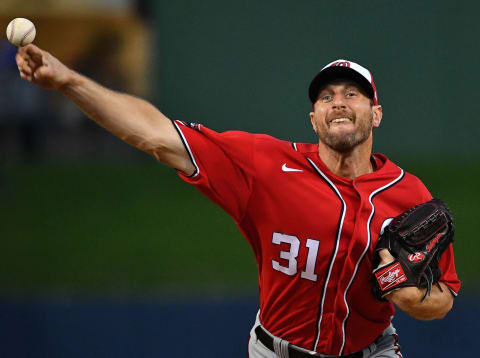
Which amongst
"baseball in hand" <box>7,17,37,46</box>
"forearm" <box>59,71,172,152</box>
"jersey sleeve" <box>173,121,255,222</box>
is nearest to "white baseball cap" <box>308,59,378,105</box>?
"jersey sleeve" <box>173,121,255,222</box>

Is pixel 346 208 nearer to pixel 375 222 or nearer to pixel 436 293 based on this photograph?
pixel 375 222

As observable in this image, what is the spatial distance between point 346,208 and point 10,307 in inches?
151

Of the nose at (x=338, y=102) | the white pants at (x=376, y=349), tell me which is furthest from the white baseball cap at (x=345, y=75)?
the white pants at (x=376, y=349)

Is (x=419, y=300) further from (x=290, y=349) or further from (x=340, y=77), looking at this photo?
(x=340, y=77)

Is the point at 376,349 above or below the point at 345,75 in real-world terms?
below

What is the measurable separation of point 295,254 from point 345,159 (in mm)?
561

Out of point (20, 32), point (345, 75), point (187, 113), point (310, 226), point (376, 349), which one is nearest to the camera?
point (20, 32)

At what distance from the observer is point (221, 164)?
366 centimetres

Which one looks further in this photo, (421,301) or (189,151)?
(421,301)

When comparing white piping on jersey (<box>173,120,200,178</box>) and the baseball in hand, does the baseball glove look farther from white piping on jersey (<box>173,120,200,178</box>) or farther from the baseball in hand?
the baseball in hand

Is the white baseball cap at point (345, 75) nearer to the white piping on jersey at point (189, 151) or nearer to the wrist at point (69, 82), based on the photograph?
the white piping on jersey at point (189, 151)

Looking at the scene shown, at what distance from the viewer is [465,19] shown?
13.7 metres

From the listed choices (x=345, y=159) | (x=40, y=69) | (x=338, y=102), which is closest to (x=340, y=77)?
(x=338, y=102)

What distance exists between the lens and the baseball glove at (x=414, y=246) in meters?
3.66
